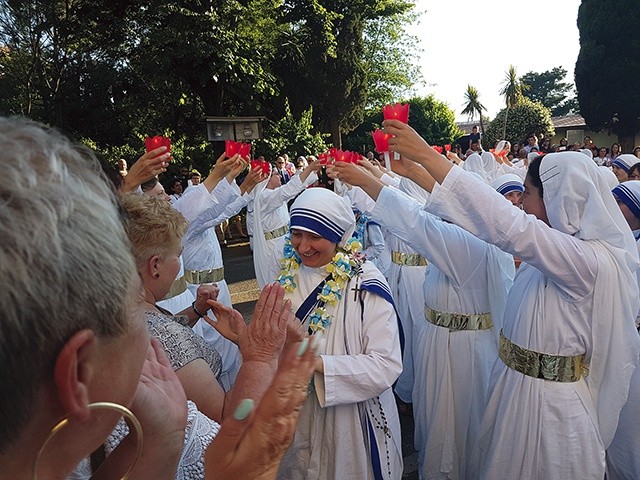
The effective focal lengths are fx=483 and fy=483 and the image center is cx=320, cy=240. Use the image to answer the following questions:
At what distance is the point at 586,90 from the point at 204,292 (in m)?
30.8

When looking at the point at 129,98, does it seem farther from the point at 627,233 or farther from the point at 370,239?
the point at 627,233

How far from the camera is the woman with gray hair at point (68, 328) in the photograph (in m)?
0.67

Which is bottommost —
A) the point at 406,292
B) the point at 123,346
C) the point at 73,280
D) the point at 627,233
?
the point at 406,292

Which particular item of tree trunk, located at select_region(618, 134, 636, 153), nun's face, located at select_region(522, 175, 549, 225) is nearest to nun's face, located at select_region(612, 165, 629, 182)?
nun's face, located at select_region(522, 175, 549, 225)

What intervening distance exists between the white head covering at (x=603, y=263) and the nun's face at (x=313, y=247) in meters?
1.17

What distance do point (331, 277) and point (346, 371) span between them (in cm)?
56

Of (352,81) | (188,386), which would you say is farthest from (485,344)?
(352,81)

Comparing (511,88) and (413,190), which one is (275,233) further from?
(511,88)

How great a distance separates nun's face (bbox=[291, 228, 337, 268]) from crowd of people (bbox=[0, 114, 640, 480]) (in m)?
0.01

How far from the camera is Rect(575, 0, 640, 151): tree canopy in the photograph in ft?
84.0

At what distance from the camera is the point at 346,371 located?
233cm

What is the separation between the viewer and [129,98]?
15500mm

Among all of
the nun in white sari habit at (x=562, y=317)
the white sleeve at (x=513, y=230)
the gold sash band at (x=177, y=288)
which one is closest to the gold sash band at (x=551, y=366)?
the nun in white sari habit at (x=562, y=317)

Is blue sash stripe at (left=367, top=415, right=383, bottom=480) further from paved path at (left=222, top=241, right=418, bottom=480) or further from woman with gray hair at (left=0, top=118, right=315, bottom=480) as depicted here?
woman with gray hair at (left=0, top=118, right=315, bottom=480)
